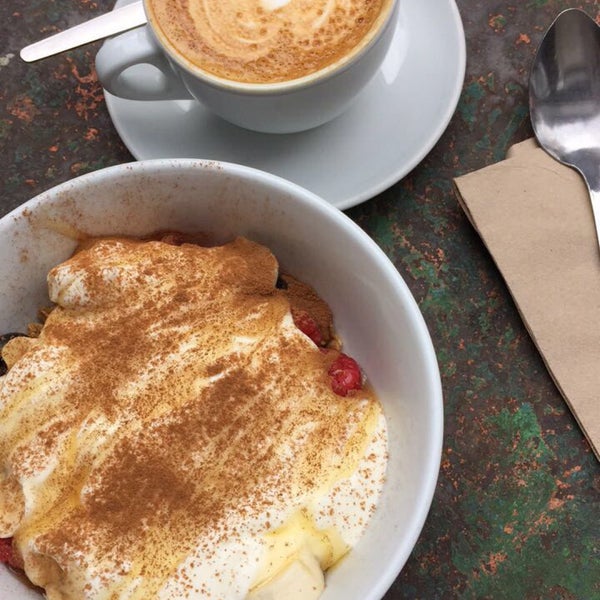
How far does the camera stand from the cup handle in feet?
4.16

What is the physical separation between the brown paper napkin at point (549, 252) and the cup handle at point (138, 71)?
0.53 metres

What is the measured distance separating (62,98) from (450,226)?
78cm

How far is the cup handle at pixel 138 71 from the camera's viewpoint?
49.9 inches

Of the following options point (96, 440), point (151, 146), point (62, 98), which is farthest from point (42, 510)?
point (62, 98)

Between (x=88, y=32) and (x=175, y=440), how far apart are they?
29.1 inches

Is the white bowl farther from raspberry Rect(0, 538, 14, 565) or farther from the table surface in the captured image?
the table surface

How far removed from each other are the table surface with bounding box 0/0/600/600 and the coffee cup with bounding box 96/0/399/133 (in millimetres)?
264

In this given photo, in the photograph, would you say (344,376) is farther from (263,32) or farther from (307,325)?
(263,32)

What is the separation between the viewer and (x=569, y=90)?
1.44 metres

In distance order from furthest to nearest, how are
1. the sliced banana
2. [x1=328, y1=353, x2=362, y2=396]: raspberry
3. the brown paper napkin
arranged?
the brown paper napkin → [x1=328, y1=353, x2=362, y2=396]: raspberry → the sliced banana

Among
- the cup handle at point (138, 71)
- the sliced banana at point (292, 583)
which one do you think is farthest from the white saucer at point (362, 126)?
the sliced banana at point (292, 583)

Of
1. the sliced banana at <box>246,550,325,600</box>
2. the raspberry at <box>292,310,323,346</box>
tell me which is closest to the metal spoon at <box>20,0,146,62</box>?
the raspberry at <box>292,310,323,346</box>

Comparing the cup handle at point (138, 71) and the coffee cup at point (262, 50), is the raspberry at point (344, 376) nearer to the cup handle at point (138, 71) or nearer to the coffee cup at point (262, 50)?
the coffee cup at point (262, 50)

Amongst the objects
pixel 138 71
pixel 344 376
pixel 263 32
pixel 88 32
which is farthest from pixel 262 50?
pixel 344 376
